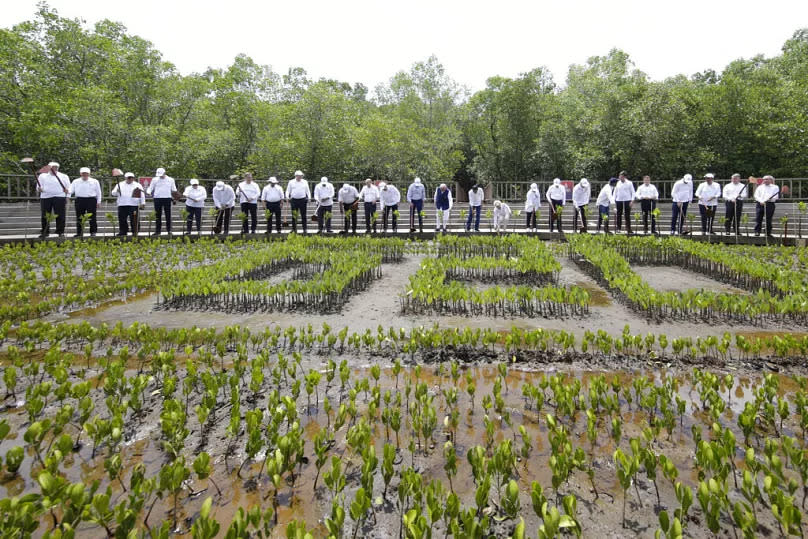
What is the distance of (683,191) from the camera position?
15.2m

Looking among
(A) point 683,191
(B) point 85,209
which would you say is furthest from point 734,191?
(B) point 85,209

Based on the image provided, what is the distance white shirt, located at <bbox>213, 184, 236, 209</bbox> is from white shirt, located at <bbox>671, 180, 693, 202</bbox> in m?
15.5

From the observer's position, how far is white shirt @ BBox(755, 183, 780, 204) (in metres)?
13.5

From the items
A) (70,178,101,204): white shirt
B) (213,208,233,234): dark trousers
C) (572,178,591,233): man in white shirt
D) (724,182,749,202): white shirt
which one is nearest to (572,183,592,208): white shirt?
(572,178,591,233): man in white shirt

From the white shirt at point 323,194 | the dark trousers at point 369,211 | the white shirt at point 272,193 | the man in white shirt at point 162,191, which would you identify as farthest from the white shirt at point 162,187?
the dark trousers at point 369,211

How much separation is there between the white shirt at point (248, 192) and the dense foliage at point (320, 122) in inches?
530

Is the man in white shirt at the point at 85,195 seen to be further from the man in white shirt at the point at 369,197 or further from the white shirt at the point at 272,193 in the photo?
the man in white shirt at the point at 369,197

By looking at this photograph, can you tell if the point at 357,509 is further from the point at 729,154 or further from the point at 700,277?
the point at 729,154

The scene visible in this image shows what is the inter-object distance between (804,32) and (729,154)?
23.3 meters

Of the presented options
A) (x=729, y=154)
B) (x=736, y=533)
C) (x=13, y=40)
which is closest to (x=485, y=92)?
(x=729, y=154)

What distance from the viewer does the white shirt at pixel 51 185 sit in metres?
13.3

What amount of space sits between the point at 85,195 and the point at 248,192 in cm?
491

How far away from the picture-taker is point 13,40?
78.5 feet

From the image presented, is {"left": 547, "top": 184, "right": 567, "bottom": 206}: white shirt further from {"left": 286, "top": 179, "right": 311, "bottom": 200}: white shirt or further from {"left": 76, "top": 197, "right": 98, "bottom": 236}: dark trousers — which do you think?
{"left": 76, "top": 197, "right": 98, "bottom": 236}: dark trousers
